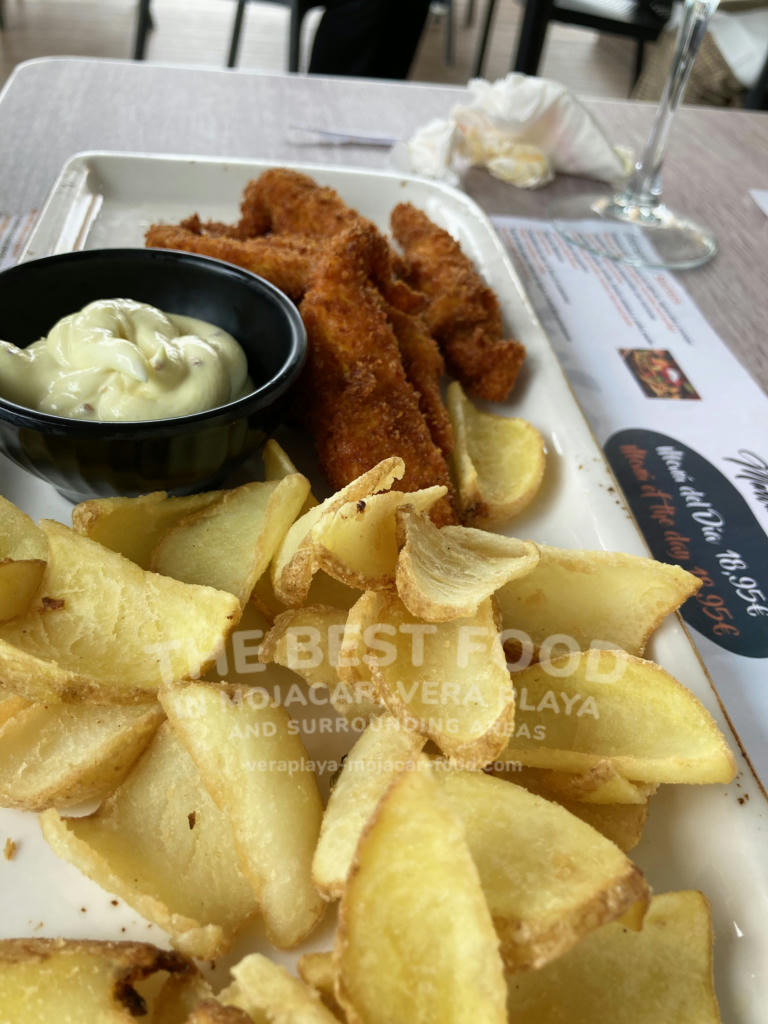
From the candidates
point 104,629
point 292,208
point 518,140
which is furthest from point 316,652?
point 518,140

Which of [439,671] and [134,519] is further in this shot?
[134,519]

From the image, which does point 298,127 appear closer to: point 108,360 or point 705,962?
point 108,360

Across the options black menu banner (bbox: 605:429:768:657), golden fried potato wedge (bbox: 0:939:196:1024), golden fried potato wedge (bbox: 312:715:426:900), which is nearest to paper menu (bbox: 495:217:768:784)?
black menu banner (bbox: 605:429:768:657)

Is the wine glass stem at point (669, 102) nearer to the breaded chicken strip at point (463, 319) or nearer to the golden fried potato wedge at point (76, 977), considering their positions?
the breaded chicken strip at point (463, 319)

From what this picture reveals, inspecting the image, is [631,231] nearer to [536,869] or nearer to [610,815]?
[610,815]

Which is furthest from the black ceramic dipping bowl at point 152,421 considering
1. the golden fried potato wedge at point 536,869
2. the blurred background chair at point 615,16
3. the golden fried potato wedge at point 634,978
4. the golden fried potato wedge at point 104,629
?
the blurred background chair at point 615,16

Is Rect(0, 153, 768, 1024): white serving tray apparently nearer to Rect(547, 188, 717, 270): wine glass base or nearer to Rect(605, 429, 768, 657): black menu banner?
Rect(605, 429, 768, 657): black menu banner

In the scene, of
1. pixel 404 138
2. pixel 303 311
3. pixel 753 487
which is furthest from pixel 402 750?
pixel 404 138
